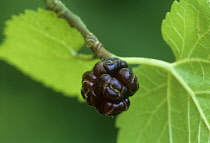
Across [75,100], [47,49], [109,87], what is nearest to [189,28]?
[109,87]

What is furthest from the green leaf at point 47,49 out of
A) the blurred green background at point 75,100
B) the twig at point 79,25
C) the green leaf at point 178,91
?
the blurred green background at point 75,100

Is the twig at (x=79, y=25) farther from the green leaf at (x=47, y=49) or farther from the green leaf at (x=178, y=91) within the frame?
the green leaf at (x=178, y=91)

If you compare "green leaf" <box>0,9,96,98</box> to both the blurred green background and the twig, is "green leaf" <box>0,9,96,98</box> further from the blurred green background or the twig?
the blurred green background

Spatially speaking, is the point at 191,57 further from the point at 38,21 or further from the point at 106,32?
the point at 106,32

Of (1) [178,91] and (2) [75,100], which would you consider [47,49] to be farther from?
(2) [75,100]

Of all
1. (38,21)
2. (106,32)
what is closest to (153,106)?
(38,21)

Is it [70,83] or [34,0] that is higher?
[34,0]
